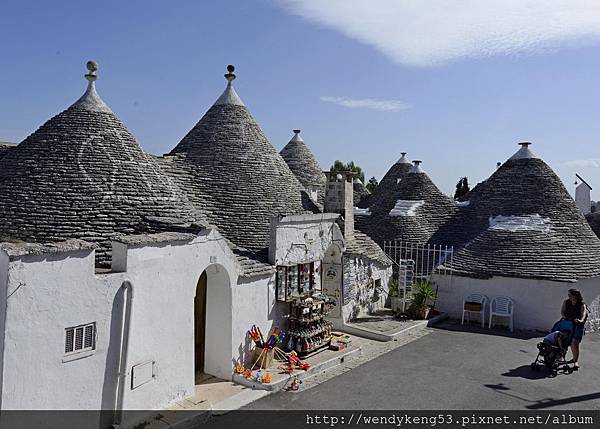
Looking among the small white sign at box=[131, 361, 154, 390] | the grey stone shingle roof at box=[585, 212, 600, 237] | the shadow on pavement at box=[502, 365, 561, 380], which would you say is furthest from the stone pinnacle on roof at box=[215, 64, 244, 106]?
the grey stone shingle roof at box=[585, 212, 600, 237]

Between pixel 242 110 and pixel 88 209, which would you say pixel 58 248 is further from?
pixel 242 110

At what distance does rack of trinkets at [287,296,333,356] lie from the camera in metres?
11.0

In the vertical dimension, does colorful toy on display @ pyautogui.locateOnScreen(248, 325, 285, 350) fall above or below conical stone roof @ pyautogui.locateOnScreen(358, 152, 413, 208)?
below

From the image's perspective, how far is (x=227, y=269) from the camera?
9.55 m

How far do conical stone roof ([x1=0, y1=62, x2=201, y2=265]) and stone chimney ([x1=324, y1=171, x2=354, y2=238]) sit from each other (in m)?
5.50

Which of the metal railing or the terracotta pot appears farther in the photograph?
the metal railing

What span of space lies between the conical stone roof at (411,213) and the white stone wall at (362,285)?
3.07 meters

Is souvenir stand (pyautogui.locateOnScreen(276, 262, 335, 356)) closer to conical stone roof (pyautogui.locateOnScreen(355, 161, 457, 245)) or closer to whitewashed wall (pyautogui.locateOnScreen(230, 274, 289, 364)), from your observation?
whitewashed wall (pyautogui.locateOnScreen(230, 274, 289, 364))

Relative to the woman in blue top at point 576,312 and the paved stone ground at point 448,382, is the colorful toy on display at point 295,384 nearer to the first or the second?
the paved stone ground at point 448,382

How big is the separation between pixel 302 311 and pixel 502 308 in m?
7.08

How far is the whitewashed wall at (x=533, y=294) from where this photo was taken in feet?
46.1

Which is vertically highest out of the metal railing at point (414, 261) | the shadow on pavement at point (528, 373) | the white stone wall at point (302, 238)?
the white stone wall at point (302, 238)

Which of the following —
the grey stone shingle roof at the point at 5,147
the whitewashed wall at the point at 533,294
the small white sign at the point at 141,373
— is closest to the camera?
the small white sign at the point at 141,373

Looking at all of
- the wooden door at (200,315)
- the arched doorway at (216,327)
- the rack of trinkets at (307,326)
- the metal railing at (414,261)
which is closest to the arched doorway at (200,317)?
the wooden door at (200,315)
